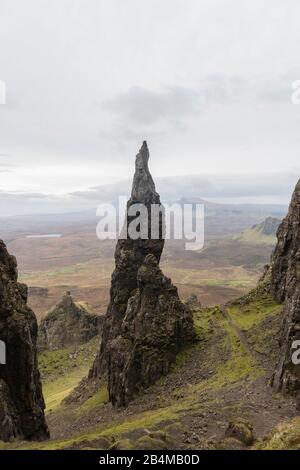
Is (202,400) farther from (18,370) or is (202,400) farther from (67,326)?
(67,326)

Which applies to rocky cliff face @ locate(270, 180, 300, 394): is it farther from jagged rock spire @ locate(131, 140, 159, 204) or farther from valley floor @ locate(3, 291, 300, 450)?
jagged rock spire @ locate(131, 140, 159, 204)

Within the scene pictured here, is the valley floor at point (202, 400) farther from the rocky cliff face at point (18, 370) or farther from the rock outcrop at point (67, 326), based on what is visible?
the rock outcrop at point (67, 326)

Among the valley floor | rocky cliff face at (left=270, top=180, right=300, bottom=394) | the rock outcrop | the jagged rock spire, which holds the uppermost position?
the jagged rock spire

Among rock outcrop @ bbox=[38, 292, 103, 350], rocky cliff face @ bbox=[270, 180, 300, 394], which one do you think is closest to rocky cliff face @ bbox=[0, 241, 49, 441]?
rocky cliff face @ bbox=[270, 180, 300, 394]

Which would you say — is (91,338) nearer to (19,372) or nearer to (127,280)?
(127,280)

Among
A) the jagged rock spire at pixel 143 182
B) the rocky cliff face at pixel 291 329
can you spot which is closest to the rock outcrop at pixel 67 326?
the jagged rock spire at pixel 143 182
